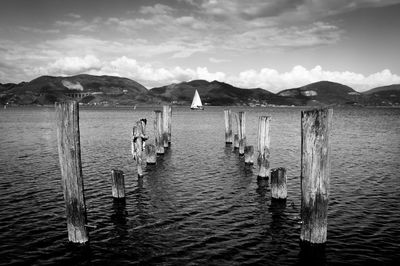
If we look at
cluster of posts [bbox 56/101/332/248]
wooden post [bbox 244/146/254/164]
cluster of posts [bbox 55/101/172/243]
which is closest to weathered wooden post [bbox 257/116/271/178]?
wooden post [bbox 244/146/254/164]

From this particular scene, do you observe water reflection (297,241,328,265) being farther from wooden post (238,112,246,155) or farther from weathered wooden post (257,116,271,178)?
wooden post (238,112,246,155)

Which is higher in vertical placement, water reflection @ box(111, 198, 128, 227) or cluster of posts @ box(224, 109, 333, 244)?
cluster of posts @ box(224, 109, 333, 244)

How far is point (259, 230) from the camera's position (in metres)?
11.7

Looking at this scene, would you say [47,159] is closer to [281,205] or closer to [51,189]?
[51,189]

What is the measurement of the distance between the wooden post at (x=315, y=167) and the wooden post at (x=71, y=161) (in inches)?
268

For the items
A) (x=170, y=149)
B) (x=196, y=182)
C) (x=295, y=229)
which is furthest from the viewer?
(x=170, y=149)

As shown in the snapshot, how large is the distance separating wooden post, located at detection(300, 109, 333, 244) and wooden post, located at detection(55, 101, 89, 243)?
680 cm

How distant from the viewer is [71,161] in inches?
370

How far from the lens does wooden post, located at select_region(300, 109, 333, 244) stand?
893 cm

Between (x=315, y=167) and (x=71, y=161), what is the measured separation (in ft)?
23.9

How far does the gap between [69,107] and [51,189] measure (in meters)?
9.70

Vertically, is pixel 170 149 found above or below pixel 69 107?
below

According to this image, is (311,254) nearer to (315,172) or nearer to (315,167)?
(315,172)

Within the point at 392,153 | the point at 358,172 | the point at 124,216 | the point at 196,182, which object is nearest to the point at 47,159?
the point at 196,182
